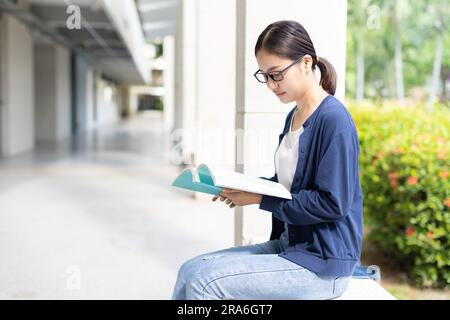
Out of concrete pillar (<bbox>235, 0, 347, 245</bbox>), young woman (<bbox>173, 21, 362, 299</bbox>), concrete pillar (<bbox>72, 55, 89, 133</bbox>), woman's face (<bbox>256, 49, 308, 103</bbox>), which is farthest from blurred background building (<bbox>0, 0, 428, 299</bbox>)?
concrete pillar (<bbox>72, 55, 89, 133</bbox>)

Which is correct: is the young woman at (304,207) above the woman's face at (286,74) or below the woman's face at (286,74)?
below

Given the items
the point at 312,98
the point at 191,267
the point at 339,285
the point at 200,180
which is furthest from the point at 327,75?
the point at 191,267

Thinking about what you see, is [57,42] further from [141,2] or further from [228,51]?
[228,51]

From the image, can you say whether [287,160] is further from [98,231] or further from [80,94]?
[80,94]

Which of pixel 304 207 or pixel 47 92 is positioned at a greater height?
pixel 47 92

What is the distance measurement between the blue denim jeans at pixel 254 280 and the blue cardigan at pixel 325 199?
0.05 m

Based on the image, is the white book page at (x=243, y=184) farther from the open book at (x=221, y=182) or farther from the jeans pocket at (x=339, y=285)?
the jeans pocket at (x=339, y=285)

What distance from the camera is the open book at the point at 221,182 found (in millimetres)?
2150

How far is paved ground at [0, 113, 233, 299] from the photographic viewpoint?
15.3 feet

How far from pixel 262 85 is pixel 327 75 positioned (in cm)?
166

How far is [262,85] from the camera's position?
161 inches

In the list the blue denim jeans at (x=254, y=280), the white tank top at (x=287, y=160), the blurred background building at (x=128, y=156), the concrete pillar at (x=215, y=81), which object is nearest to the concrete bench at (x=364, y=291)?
the blue denim jeans at (x=254, y=280)
